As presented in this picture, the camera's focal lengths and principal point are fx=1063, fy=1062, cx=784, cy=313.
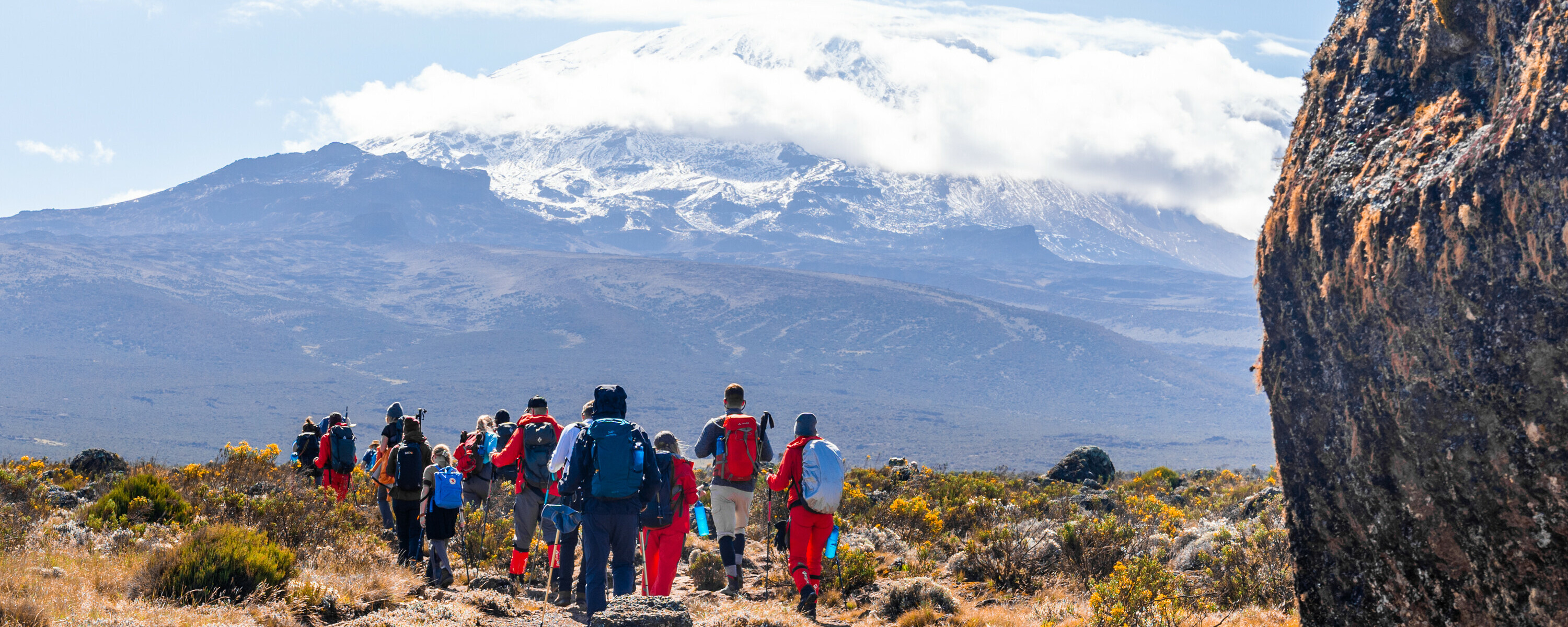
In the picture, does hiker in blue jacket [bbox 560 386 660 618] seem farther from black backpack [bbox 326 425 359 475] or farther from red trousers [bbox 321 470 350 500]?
red trousers [bbox 321 470 350 500]

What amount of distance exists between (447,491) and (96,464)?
1101 cm

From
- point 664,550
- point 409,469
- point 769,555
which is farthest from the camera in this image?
point 769,555

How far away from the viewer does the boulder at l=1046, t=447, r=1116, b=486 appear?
22969mm

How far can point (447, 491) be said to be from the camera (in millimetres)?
8305

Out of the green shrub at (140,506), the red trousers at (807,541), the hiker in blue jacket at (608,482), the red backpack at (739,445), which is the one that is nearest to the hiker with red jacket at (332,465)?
the green shrub at (140,506)

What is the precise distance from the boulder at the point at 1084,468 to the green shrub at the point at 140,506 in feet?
55.9

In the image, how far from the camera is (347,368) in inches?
5881

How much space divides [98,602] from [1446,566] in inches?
252

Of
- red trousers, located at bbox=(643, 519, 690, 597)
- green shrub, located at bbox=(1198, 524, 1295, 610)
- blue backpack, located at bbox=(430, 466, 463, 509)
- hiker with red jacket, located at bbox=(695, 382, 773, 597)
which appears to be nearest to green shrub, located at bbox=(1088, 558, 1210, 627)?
green shrub, located at bbox=(1198, 524, 1295, 610)

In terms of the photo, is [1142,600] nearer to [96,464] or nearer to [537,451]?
[537,451]

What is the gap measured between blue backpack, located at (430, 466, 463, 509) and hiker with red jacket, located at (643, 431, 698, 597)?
75.2 inches

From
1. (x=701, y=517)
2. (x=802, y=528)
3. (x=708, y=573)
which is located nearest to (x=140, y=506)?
(x=708, y=573)

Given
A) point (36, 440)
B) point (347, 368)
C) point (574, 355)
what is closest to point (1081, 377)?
point (574, 355)

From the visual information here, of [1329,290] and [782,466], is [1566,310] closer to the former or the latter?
[1329,290]
